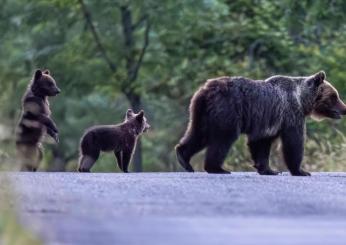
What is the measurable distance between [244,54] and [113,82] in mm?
3560

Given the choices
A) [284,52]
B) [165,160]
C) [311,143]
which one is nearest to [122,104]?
[165,160]

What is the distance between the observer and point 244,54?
111 feet

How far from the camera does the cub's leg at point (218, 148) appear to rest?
49.6ft

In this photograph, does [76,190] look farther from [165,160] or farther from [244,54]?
[165,160]

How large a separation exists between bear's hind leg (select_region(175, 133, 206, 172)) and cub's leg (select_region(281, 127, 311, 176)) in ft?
3.44

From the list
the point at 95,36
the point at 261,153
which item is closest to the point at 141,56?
the point at 95,36

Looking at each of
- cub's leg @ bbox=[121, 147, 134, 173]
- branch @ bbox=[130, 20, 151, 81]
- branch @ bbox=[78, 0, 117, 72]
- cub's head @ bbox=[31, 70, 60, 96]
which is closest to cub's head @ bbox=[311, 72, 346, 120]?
cub's leg @ bbox=[121, 147, 134, 173]

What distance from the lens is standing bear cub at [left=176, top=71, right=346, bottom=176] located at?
1518cm

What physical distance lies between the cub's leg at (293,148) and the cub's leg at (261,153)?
0.86 feet

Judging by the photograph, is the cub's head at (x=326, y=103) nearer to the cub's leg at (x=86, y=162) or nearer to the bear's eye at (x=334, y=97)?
the bear's eye at (x=334, y=97)

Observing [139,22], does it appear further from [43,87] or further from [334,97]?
[334,97]

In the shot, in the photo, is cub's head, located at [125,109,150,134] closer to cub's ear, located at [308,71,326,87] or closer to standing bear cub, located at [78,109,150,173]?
standing bear cub, located at [78,109,150,173]

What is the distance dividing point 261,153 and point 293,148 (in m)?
0.50

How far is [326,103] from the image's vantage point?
56.7 ft
